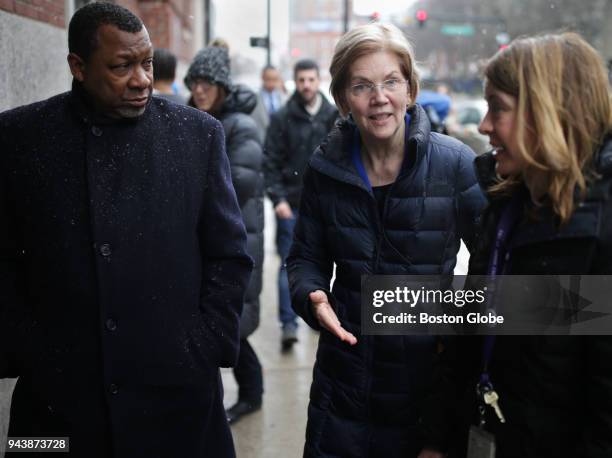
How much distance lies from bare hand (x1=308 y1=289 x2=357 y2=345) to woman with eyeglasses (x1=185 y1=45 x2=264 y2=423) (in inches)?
71.5

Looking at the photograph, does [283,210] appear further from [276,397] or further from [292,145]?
[276,397]

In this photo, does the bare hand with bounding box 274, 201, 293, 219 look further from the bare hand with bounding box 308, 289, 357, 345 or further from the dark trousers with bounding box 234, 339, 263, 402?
the bare hand with bounding box 308, 289, 357, 345

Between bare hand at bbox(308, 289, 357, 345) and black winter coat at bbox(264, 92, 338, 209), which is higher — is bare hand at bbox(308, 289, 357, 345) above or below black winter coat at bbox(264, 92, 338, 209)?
above

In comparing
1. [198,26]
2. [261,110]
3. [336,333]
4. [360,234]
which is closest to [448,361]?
Answer: [336,333]

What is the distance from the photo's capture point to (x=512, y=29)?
50312mm

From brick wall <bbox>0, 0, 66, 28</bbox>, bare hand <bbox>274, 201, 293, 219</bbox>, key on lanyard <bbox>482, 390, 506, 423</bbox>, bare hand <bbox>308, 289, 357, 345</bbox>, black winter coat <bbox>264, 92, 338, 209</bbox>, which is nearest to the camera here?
key on lanyard <bbox>482, 390, 506, 423</bbox>

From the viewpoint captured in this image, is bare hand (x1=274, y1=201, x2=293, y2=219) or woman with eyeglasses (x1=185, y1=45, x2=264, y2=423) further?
bare hand (x1=274, y1=201, x2=293, y2=219)

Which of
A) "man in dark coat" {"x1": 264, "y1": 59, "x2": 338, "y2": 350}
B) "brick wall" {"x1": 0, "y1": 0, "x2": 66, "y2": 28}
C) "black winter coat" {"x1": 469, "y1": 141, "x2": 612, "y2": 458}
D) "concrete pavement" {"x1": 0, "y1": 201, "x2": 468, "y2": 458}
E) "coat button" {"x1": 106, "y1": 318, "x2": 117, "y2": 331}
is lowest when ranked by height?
"concrete pavement" {"x1": 0, "y1": 201, "x2": 468, "y2": 458}

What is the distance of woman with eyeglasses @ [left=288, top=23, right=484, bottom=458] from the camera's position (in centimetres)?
235

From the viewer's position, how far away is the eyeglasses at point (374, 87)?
2416 millimetres

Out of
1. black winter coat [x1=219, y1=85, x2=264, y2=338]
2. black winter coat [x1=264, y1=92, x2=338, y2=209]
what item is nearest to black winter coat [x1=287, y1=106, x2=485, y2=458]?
black winter coat [x1=219, y1=85, x2=264, y2=338]

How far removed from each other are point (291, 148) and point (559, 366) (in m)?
4.73

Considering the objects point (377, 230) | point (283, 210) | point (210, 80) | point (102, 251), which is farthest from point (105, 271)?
point (283, 210)

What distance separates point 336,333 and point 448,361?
0.37 meters
